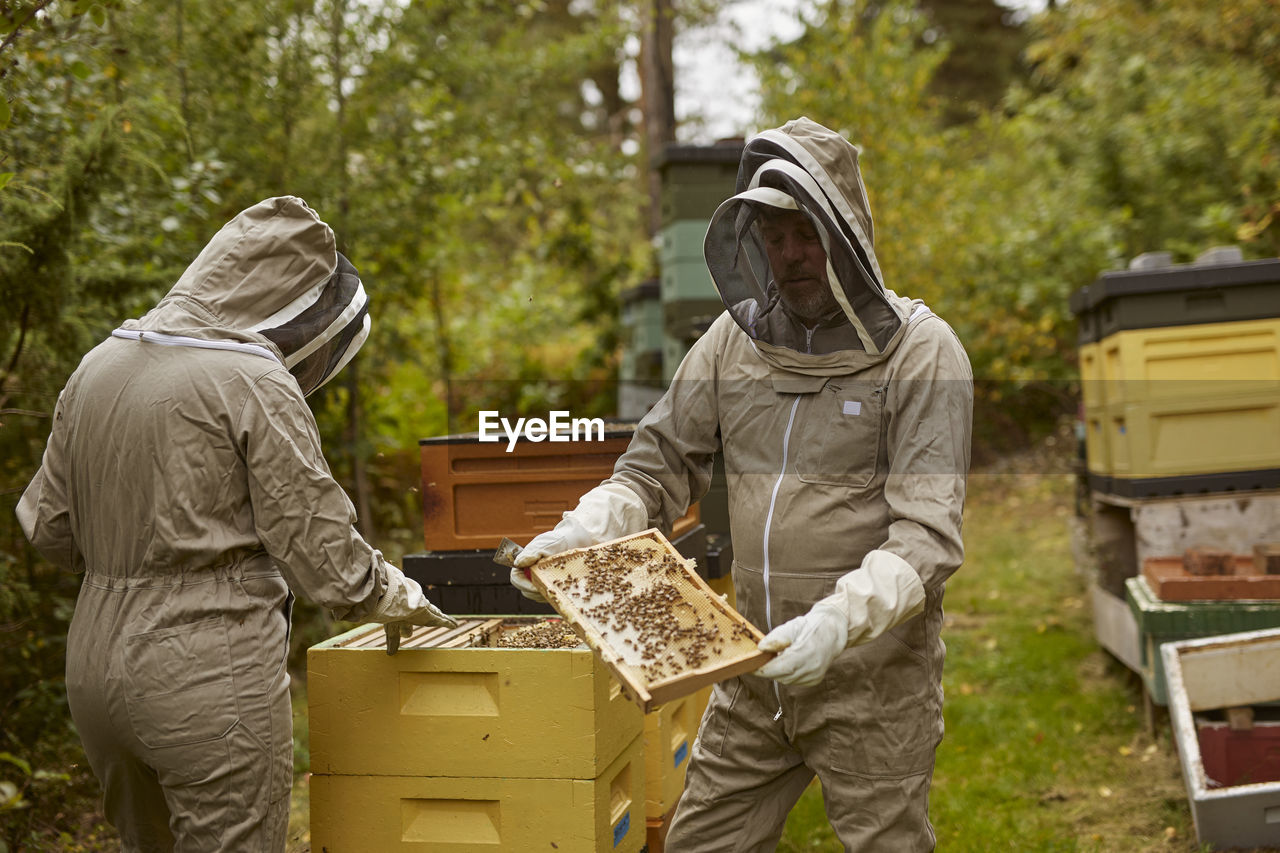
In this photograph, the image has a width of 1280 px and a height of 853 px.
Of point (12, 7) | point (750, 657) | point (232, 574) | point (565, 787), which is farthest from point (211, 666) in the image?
point (12, 7)

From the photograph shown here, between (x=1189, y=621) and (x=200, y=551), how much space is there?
403 centimetres

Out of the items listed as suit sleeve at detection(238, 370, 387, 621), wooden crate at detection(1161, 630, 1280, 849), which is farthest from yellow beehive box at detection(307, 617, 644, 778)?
wooden crate at detection(1161, 630, 1280, 849)

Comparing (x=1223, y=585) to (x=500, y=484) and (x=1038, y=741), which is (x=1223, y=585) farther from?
(x=500, y=484)

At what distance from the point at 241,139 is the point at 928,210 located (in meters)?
6.89

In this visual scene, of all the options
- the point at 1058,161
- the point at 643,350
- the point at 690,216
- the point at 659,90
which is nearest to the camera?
the point at 690,216

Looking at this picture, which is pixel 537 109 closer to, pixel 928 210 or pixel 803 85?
pixel 803 85

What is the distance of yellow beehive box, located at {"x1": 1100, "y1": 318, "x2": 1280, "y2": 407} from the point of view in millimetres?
5059

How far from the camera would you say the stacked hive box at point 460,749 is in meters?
2.60

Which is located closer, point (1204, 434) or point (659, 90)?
point (1204, 434)

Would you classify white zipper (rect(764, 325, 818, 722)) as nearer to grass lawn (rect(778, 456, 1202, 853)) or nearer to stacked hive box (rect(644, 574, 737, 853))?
stacked hive box (rect(644, 574, 737, 853))

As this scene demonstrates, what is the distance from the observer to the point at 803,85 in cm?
1037

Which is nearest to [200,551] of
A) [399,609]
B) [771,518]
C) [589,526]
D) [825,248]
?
[399,609]

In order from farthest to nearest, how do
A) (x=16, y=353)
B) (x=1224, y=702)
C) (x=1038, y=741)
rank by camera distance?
(x=1038, y=741) < (x=1224, y=702) < (x=16, y=353)

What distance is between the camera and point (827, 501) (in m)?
2.38
